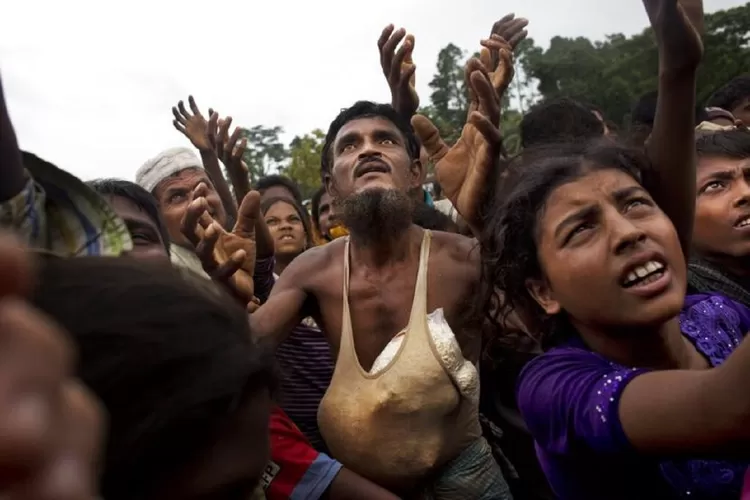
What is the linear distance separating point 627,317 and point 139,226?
4.91ft

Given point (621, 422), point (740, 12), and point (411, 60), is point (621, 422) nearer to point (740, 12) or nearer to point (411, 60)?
point (411, 60)

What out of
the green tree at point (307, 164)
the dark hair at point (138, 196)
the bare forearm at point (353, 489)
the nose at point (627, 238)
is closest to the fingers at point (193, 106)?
the dark hair at point (138, 196)

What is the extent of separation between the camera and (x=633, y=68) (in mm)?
35438

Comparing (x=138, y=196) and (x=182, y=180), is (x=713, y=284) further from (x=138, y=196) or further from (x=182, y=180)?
(x=182, y=180)

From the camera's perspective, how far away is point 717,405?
109 cm

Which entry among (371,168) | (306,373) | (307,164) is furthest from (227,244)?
(307,164)

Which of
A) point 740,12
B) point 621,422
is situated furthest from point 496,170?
point 740,12

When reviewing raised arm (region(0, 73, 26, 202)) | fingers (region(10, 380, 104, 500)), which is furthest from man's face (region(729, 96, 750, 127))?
fingers (region(10, 380, 104, 500))

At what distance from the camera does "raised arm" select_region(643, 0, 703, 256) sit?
1.50 m

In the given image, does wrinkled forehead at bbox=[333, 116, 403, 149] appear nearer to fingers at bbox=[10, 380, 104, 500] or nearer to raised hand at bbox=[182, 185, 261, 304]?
raised hand at bbox=[182, 185, 261, 304]

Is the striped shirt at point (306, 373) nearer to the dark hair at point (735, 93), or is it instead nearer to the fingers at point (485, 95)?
the fingers at point (485, 95)

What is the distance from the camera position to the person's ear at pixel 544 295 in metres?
1.53

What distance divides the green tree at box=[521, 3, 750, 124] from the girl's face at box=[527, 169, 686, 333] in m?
15.2

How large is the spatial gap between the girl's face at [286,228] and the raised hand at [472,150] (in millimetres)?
2005
